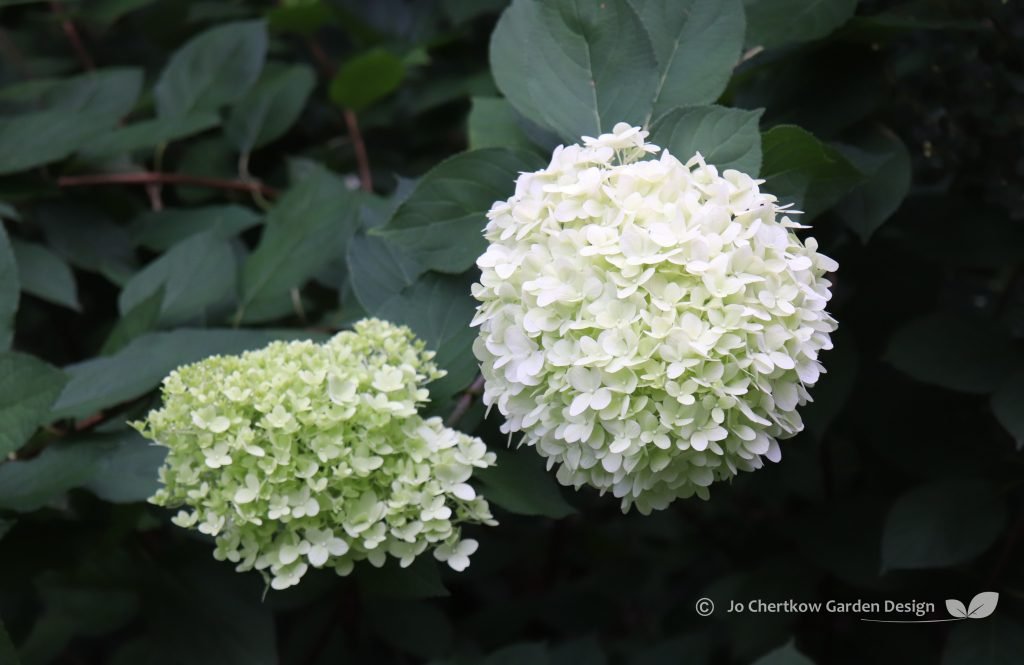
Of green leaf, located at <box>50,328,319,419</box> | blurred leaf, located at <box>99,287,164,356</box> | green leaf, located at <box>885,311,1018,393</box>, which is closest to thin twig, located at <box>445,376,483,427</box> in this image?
green leaf, located at <box>50,328,319,419</box>

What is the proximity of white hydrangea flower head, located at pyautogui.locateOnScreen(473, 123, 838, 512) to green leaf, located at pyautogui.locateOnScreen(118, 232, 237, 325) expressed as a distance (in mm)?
793

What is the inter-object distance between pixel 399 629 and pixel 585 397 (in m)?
1.20

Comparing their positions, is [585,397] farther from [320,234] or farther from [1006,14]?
[1006,14]

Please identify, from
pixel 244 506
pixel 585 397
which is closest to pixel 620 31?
pixel 585 397

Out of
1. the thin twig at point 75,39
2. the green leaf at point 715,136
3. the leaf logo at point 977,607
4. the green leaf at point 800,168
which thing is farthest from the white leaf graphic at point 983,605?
the thin twig at point 75,39

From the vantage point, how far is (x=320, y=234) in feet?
5.95

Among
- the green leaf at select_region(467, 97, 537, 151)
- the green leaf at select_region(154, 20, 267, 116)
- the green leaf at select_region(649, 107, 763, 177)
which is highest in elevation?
the green leaf at select_region(649, 107, 763, 177)

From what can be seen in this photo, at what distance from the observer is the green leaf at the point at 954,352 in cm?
169

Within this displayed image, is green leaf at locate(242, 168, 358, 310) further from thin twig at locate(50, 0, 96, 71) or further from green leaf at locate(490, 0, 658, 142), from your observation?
thin twig at locate(50, 0, 96, 71)

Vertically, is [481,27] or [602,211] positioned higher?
[602,211]

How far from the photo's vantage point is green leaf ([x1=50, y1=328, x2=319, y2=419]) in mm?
1492

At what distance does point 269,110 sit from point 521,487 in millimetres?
1332

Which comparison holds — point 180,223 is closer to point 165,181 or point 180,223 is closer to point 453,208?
point 165,181

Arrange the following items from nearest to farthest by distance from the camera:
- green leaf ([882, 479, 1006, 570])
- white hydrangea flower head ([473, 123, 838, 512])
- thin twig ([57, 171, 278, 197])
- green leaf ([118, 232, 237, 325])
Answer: white hydrangea flower head ([473, 123, 838, 512])
green leaf ([882, 479, 1006, 570])
green leaf ([118, 232, 237, 325])
thin twig ([57, 171, 278, 197])
